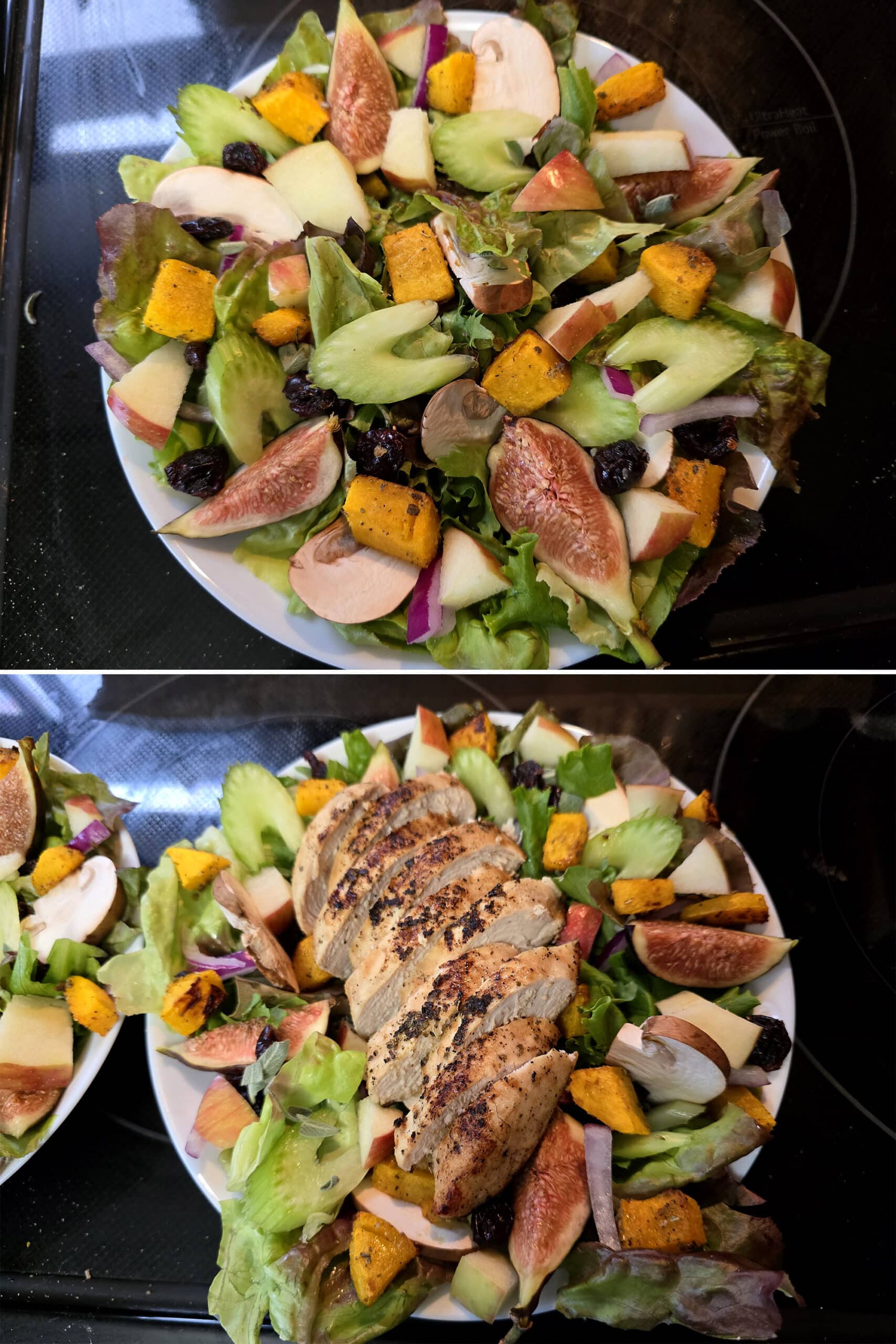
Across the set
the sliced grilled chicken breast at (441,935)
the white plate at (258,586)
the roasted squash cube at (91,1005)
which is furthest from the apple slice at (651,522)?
the roasted squash cube at (91,1005)

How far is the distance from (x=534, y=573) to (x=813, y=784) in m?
0.61

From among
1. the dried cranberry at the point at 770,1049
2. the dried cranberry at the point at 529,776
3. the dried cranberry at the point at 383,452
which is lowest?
the dried cranberry at the point at 770,1049

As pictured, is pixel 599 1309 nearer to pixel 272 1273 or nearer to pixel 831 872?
pixel 272 1273

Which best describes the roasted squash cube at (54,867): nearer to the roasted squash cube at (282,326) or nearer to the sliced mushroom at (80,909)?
the sliced mushroom at (80,909)

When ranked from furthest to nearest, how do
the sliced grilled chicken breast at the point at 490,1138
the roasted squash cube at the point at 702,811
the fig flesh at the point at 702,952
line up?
the roasted squash cube at the point at 702,811 → the fig flesh at the point at 702,952 → the sliced grilled chicken breast at the point at 490,1138

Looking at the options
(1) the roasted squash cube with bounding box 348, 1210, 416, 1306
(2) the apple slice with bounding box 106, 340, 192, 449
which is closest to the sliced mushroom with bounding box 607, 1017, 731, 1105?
(1) the roasted squash cube with bounding box 348, 1210, 416, 1306

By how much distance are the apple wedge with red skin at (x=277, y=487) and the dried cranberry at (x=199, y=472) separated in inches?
0.5

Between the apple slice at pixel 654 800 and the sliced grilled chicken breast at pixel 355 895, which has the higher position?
the sliced grilled chicken breast at pixel 355 895

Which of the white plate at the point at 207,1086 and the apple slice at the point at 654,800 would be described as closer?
the white plate at the point at 207,1086

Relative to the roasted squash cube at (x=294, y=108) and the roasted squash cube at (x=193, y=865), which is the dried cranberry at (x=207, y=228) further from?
the roasted squash cube at (x=193, y=865)

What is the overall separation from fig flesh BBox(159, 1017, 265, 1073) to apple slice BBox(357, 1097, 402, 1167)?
0.55 ft

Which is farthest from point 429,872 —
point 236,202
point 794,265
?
point 794,265

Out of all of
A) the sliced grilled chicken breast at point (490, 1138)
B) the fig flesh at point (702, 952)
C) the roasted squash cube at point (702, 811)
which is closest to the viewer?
the sliced grilled chicken breast at point (490, 1138)

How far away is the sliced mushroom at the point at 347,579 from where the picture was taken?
1.17 meters
